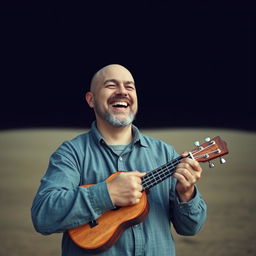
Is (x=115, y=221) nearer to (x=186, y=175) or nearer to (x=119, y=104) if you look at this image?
(x=186, y=175)

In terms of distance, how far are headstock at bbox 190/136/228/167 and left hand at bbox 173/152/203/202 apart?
9 centimetres

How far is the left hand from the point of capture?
138cm

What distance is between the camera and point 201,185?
209 inches

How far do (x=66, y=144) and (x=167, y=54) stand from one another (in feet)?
26.2

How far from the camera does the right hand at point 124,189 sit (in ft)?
4.49

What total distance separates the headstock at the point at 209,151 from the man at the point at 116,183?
0.30ft

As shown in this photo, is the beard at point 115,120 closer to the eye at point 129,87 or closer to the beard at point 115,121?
the beard at point 115,121

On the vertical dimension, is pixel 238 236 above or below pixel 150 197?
below

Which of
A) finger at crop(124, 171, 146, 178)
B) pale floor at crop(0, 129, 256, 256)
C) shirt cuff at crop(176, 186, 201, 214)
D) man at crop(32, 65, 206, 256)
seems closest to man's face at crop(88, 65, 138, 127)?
man at crop(32, 65, 206, 256)

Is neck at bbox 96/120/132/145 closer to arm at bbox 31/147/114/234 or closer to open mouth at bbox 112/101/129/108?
open mouth at bbox 112/101/129/108

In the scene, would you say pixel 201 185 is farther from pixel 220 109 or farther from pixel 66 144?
pixel 220 109

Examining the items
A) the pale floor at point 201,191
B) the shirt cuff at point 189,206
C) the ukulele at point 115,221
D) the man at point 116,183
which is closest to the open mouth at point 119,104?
the man at point 116,183

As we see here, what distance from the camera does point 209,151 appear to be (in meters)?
1.51

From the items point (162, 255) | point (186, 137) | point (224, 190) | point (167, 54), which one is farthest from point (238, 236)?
point (167, 54)
